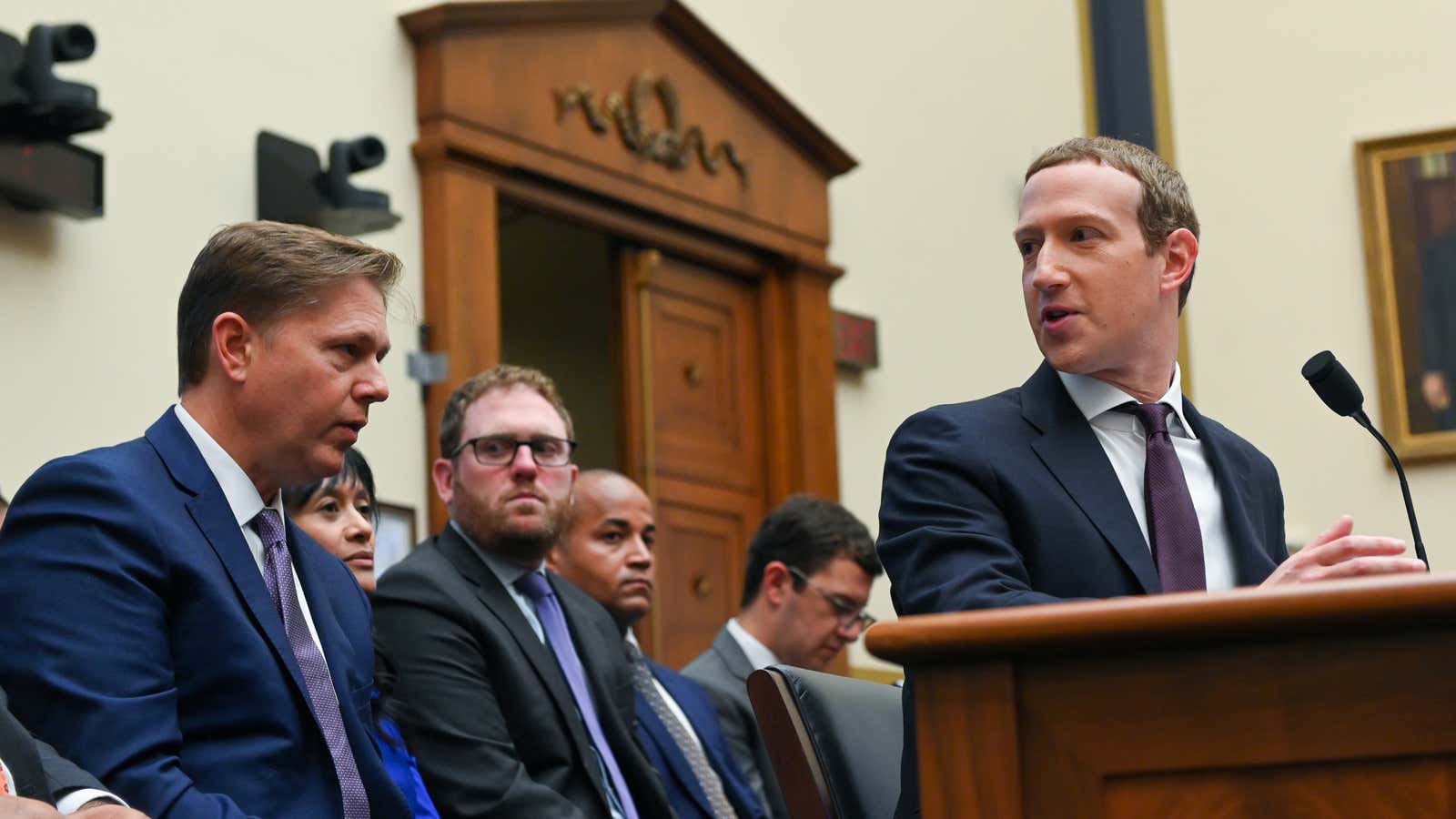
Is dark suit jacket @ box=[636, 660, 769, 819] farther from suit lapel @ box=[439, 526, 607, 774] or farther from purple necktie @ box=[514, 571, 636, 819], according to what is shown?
suit lapel @ box=[439, 526, 607, 774]

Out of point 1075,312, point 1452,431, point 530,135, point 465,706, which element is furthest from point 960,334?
point 1075,312

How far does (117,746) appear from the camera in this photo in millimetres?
2275

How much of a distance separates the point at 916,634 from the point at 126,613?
1.13m

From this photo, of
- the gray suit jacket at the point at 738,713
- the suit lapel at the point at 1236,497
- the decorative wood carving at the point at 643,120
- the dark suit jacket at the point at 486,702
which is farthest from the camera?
the decorative wood carving at the point at 643,120

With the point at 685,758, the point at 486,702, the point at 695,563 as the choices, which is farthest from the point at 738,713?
the point at 695,563

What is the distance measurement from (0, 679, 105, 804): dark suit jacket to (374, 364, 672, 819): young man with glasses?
117 cm

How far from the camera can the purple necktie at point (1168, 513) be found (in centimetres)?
235

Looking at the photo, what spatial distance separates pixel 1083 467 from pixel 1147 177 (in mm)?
420

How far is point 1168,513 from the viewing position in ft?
7.88

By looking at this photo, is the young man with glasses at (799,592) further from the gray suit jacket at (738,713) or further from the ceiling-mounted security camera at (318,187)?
the ceiling-mounted security camera at (318,187)

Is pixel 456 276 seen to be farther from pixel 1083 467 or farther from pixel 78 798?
pixel 78 798

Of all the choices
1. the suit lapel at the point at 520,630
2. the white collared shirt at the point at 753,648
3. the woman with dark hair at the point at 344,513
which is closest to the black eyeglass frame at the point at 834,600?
the white collared shirt at the point at 753,648

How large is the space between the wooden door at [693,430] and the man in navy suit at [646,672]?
163cm

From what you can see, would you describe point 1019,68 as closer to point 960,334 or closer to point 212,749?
point 960,334
